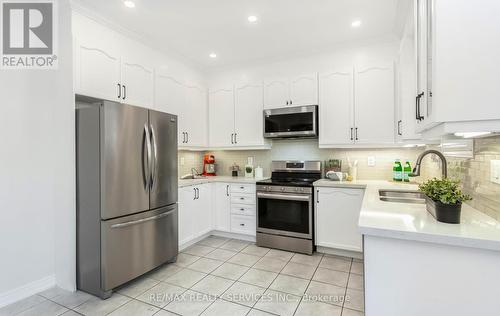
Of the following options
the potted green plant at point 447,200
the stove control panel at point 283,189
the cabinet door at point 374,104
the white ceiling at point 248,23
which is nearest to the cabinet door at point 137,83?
the white ceiling at point 248,23

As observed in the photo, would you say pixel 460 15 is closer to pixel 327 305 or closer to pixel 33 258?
pixel 327 305

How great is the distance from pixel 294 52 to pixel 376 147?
5.39 feet

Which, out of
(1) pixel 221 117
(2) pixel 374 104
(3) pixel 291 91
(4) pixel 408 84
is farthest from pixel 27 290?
(2) pixel 374 104

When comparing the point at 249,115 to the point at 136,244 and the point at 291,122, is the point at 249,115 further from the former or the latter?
the point at 136,244

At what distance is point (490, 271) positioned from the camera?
0.92m

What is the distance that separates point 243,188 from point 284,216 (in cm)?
67

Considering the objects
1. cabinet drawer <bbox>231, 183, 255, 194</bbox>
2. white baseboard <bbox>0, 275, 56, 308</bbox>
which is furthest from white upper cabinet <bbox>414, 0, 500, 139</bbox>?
white baseboard <bbox>0, 275, 56, 308</bbox>

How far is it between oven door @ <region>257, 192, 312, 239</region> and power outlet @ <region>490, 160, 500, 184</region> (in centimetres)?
175

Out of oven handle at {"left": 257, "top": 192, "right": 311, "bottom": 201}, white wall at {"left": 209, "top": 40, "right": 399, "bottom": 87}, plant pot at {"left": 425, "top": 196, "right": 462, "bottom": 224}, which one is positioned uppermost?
white wall at {"left": 209, "top": 40, "right": 399, "bottom": 87}

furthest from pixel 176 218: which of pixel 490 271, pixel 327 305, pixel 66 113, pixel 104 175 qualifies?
pixel 490 271

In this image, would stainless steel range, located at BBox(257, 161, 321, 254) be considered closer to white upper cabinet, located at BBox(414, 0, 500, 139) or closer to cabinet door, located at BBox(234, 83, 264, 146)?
cabinet door, located at BBox(234, 83, 264, 146)

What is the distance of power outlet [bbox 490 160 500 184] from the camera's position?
3.82 ft

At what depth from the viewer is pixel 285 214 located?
3.02 meters

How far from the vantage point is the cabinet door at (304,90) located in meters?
3.17
